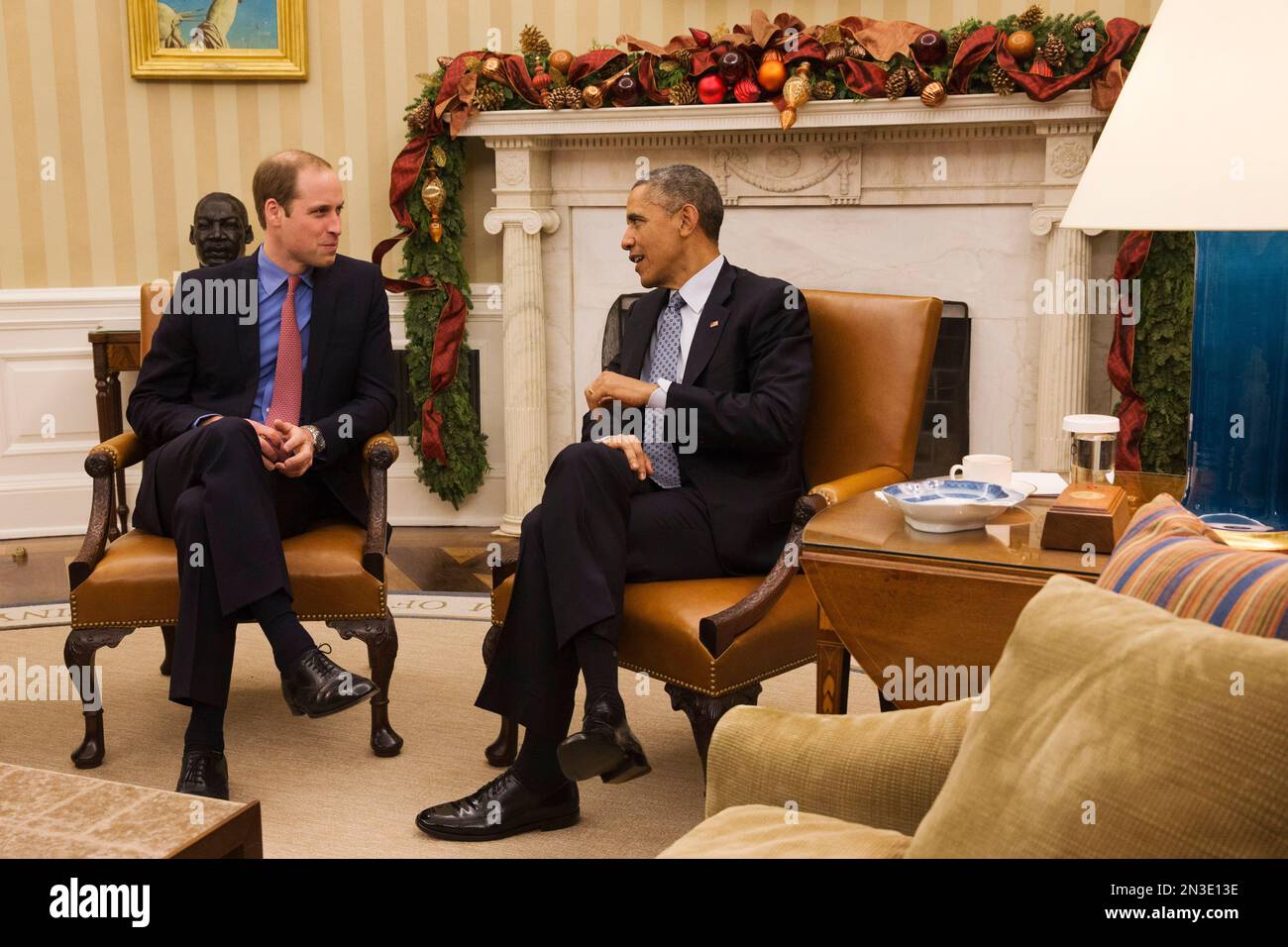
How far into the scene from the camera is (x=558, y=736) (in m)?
2.76

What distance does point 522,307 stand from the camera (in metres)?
5.24

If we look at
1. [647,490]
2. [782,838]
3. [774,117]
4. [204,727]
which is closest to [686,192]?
[647,490]

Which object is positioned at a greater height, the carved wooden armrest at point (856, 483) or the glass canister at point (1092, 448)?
the glass canister at point (1092, 448)

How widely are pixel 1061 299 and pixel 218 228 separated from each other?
294 centimetres

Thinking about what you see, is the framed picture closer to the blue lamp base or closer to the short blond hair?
the short blond hair

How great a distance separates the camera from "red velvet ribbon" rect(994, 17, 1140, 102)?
4.30 meters

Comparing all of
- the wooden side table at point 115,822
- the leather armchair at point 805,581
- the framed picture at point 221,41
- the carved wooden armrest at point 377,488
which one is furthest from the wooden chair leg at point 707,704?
the framed picture at point 221,41

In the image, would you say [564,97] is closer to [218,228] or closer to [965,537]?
[218,228]

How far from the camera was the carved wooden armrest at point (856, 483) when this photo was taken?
2794 millimetres

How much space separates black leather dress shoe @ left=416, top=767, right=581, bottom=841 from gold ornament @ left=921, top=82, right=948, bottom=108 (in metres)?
2.77

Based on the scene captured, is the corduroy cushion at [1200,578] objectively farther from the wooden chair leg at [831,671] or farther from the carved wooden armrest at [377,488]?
the carved wooden armrest at [377,488]

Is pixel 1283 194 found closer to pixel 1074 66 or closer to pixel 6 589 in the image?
pixel 1074 66

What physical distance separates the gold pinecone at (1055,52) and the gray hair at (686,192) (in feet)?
5.72

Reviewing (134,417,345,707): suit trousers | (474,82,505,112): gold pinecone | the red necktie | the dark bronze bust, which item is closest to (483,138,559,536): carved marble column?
(474,82,505,112): gold pinecone
